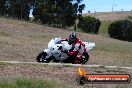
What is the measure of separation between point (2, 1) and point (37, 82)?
62.5 meters

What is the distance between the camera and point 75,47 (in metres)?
20.5

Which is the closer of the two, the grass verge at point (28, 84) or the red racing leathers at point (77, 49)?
the grass verge at point (28, 84)

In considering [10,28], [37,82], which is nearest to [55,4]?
[10,28]

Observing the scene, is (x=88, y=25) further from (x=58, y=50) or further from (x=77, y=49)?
(x=58, y=50)

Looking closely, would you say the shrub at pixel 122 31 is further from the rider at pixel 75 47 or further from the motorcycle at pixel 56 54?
the motorcycle at pixel 56 54

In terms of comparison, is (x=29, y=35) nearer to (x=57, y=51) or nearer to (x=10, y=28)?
(x=10, y=28)

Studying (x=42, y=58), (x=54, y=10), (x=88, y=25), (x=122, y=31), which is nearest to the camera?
Result: (x=42, y=58)

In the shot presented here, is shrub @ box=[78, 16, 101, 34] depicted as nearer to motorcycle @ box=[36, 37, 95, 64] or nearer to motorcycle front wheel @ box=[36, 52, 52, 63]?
motorcycle @ box=[36, 37, 95, 64]

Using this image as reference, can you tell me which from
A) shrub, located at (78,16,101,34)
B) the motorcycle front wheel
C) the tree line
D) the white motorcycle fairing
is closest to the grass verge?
the motorcycle front wheel

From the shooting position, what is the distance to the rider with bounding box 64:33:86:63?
66.9 feet

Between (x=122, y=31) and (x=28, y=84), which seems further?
(x=122, y=31)

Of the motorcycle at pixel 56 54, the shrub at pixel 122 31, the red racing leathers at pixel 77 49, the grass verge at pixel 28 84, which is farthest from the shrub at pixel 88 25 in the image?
the grass verge at pixel 28 84

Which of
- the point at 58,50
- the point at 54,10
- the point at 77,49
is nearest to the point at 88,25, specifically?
the point at 54,10

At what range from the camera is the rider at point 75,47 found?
66.9ft
